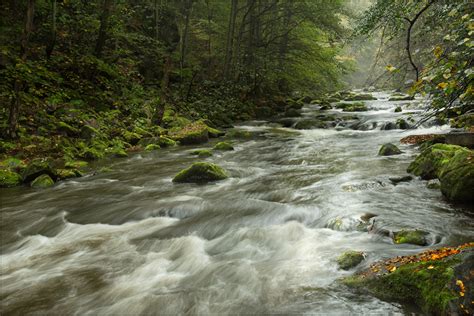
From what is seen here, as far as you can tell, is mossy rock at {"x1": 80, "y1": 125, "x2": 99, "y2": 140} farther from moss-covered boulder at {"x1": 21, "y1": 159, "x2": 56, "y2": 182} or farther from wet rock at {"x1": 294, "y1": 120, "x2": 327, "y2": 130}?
wet rock at {"x1": 294, "y1": 120, "x2": 327, "y2": 130}

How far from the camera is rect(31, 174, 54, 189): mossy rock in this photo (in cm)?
789

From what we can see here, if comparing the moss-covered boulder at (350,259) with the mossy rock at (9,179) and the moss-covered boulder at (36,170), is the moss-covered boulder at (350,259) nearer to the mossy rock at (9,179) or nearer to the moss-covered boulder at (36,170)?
the moss-covered boulder at (36,170)

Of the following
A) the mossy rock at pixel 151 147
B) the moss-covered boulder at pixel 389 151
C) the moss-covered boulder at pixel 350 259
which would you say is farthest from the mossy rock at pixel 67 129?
the moss-covered boulder at pixel 350 259

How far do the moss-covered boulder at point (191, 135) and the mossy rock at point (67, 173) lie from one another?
508cm

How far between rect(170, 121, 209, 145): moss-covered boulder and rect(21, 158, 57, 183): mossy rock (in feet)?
18.0

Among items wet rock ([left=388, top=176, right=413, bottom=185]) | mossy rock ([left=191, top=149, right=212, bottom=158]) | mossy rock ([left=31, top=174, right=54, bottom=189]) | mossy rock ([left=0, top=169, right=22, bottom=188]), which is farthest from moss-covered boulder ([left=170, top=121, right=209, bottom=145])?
wet rock ([left=388, top=176, right=413, bottom=185])

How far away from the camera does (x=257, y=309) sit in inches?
131

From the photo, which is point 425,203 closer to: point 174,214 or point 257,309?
point 257,309

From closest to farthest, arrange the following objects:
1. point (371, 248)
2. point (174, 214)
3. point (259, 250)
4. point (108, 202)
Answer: point (371, 248) → point (259, 250) → point (174, 214) → point (108, 202)

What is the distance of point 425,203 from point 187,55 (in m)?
19.4

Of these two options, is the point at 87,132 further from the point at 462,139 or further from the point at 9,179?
the point at 462,139

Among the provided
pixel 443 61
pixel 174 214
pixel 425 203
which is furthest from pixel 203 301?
pixel 425 203

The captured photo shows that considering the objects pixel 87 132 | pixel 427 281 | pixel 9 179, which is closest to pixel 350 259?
pixel 427 281

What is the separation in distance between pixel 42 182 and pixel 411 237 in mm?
7279
